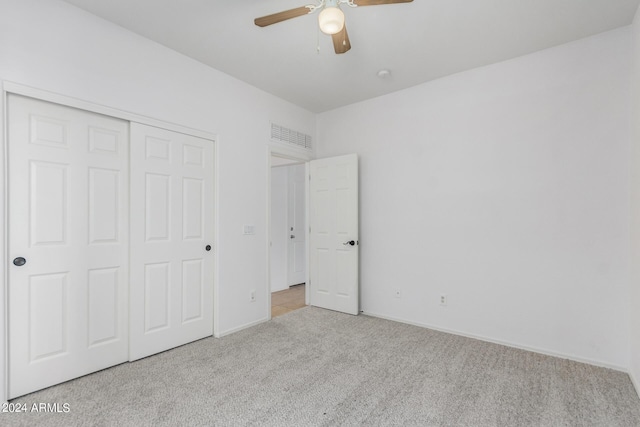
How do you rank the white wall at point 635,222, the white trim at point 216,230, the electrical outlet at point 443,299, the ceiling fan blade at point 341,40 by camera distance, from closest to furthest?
the ceiling fan blade at point 341,40, the white wall at point 635,222, the white trim at point 216,230, the electrical outlet at point 443,299

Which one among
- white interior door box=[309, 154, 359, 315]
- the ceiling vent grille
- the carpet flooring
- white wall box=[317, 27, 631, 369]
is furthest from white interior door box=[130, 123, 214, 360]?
white wall box=[317, 27, 631, 369]

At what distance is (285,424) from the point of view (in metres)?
1.85

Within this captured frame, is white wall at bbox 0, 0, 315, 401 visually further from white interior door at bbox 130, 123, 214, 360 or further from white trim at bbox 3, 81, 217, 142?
white interior door at bbox 130, 123, 214, 360

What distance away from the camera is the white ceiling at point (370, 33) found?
2299mm

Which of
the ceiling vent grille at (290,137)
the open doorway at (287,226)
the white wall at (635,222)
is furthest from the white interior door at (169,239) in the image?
the white wall at (635,222)

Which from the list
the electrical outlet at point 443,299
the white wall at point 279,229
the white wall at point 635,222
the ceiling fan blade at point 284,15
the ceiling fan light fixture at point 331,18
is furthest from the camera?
the white wall at point 279,229

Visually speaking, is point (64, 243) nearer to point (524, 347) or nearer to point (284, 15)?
point (284, 15)

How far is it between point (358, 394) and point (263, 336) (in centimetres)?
138

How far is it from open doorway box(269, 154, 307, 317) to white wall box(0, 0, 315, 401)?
1.33 m

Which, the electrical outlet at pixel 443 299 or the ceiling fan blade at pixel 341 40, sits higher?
the ceiling fan blade at pixel 341 40

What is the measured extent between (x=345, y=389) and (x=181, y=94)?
2931mm

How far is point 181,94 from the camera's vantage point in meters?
2.97

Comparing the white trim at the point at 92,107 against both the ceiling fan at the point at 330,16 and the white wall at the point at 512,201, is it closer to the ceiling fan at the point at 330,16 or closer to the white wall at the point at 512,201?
the ceiling fan at the point at 330,16

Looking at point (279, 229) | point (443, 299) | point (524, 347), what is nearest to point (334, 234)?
point (443, 299)
